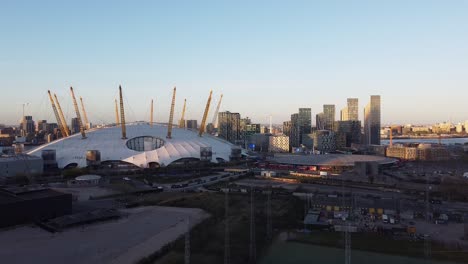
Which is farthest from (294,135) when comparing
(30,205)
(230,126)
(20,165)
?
(30,205)

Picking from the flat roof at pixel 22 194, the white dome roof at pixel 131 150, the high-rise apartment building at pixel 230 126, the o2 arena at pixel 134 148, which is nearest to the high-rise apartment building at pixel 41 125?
the high-rise apartment building at pixel 230 126

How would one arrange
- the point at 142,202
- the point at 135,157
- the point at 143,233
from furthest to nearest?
the point at 135,157 → the point at 142,202 → the point at 143,233

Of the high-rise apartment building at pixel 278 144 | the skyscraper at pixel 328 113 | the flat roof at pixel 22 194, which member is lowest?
the flat roof at pixel 22 194

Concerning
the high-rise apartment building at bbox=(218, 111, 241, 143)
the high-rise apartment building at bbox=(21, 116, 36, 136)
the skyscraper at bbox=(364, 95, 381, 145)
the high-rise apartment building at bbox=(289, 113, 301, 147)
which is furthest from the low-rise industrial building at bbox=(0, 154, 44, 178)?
the high-rise apartment building at bbox=(21, 116, 36, 136)

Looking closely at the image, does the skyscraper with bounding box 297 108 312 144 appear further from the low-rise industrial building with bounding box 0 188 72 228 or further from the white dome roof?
the low-rise industrial building with bounding box 0 188 72 228

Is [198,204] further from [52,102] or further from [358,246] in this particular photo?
[52,102]

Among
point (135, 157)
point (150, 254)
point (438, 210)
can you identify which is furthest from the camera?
point (135, 157)

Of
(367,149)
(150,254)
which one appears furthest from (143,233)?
(367,149)

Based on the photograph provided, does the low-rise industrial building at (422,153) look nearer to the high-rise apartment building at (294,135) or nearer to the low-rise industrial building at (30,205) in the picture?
the high-rise apartment building at (294,135)
